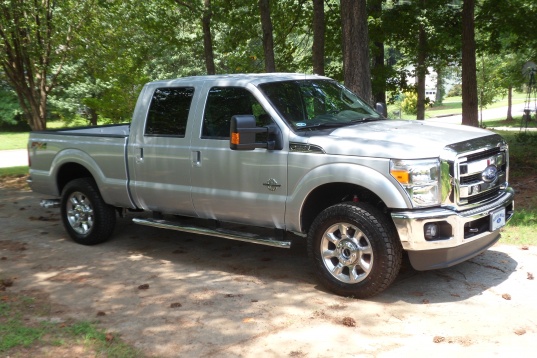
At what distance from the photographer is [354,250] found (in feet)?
17.7

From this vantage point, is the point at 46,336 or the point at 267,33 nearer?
the point at 46,336

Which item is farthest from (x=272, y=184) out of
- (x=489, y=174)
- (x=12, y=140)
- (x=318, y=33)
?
(x=12, y=140)

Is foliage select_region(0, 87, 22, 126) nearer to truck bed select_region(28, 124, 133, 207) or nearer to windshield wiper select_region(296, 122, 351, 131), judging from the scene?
truck bed select_region(28, 124, 133, 207)

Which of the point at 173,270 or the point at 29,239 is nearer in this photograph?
the point at 173,270

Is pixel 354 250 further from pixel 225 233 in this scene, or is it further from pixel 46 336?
pixel 46 336

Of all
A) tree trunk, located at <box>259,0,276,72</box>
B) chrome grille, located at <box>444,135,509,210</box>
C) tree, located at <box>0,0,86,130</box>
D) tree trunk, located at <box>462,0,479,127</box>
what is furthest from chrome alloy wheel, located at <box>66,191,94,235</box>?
tree trunk, located at <box>462,0,479,127</box>

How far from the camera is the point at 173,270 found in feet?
21.6

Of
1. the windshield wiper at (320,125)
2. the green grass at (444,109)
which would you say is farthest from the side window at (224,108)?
the green grass at (444,109)

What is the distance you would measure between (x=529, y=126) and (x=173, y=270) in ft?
75.9

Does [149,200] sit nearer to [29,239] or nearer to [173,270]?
[173,270]

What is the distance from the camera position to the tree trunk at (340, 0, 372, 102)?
9352 mm

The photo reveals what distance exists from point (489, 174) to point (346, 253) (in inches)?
58.4

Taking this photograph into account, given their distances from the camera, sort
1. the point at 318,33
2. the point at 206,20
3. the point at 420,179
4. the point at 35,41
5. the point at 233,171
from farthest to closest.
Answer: the point at 206,20 < the point at 35,41 < the point at 318,33 < the point at 233,171 < the point at 420,179

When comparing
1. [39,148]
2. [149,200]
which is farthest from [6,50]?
[149,200]
